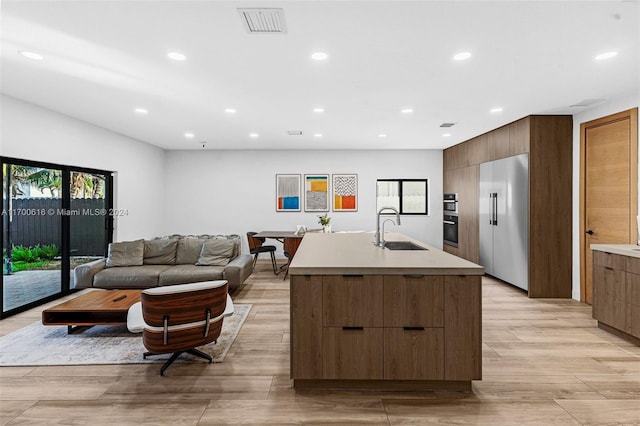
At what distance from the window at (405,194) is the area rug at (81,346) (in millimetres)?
5160

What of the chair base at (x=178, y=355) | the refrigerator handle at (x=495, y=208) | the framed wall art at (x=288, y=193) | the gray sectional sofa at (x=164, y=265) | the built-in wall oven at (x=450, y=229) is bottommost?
the chair base at (x=178, y=355)

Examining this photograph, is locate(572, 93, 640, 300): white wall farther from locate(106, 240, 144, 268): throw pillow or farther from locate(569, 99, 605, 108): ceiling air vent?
locate(106, 240, 144, 268): throw pillow

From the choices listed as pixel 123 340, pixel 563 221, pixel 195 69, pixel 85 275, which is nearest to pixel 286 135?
pixel 195 69

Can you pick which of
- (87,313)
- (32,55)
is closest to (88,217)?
(87,313)

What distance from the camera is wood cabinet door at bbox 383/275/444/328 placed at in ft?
7.71

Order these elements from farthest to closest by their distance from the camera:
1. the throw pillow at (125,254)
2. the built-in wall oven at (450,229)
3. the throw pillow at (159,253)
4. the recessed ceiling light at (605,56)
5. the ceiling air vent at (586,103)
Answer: the built-in wall oven at (450,229) < the throw pillow at (159,253) < the throw pillow at (125,254) < the ceiling air vent at (586,103) < the recessed ceiling light at (605,56)

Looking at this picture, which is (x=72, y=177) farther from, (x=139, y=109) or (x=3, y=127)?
(x=139, y=109)

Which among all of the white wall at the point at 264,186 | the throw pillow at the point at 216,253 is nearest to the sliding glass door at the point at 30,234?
the throw pillow at the point at 216,253

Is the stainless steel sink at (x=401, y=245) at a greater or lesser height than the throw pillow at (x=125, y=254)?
greater

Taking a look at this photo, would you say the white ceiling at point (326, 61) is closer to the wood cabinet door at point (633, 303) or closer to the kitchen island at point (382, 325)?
the kitchen island at point (382, 325)

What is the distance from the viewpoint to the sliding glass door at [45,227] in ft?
13.8

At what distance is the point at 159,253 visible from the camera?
526 centimetres

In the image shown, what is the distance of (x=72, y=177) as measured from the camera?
522 centimetres

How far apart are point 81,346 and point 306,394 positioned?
233 cm
